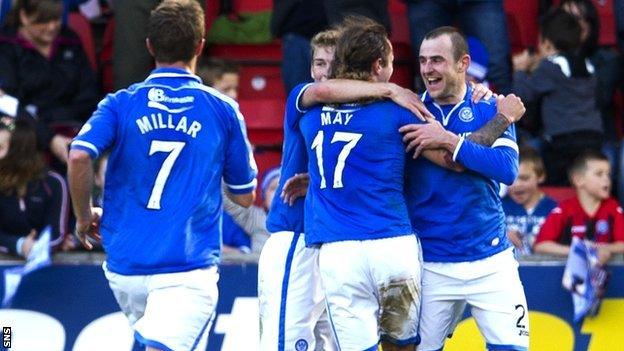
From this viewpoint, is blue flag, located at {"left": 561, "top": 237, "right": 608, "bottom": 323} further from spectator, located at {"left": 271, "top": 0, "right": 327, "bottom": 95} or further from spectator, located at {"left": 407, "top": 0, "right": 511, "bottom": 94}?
spectator, located at {"left": 271, "top": 0, "right": 327, "bottom": 95}

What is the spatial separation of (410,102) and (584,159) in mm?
2896

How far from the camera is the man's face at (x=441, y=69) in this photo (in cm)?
738

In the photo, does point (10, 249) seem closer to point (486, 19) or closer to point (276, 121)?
point (276, 121)

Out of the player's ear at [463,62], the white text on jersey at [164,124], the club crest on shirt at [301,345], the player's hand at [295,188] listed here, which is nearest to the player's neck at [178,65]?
the white text on jersey at [164,124]

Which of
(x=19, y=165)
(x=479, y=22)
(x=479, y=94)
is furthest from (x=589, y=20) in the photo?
(x=19, y=165)

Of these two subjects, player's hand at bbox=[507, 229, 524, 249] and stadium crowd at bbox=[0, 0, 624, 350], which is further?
player's hand at bbox=[507, 229, 524, 249]

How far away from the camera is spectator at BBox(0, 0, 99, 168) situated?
1038cm

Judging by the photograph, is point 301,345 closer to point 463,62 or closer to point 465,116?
point 465,116

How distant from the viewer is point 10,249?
9.12 metres

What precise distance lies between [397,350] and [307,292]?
57 cm

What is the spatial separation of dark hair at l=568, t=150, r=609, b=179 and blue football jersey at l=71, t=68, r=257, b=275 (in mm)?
3158

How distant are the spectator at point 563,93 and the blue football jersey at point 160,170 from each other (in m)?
3.78

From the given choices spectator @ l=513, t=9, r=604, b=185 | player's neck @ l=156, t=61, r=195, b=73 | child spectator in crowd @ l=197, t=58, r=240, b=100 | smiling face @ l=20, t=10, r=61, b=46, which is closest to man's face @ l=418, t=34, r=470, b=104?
player's neck @ l=156, t=61, r=195, b=73

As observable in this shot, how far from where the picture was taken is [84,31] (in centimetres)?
1116
